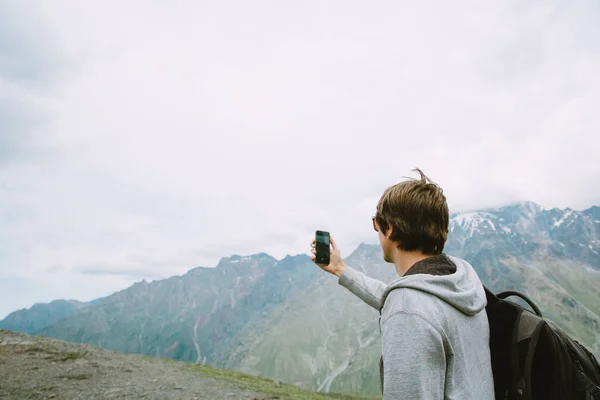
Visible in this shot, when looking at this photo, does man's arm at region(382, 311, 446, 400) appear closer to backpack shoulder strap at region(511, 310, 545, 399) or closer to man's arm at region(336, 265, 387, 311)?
backpack shoulder strap at region(511, 310, 545, 399)

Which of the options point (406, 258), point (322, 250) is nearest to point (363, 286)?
point (322, 250)

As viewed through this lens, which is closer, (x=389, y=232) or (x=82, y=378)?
(x=389, y=232)

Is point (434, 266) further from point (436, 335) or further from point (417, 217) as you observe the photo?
point (436, 335)

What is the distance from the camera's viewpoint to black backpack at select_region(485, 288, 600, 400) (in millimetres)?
2713

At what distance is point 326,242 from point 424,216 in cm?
197

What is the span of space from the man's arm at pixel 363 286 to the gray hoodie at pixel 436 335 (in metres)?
1.70

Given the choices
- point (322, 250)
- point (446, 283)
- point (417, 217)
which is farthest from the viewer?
point (322, 250)

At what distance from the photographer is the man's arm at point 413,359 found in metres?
2.32

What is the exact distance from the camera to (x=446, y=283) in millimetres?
2623

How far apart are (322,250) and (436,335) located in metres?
2.50

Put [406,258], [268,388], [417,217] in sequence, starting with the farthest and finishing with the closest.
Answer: [268,388], [406,258], [417,217]

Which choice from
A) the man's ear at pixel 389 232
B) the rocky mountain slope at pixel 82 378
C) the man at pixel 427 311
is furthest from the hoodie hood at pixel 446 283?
the rocky mountain slope at pixel 82 378

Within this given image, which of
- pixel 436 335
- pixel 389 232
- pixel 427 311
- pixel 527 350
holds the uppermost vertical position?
pixel 389 232

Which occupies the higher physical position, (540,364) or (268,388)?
(540,364)
